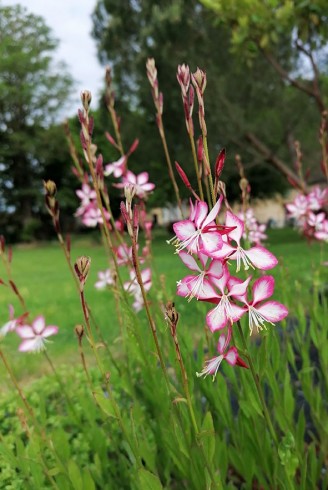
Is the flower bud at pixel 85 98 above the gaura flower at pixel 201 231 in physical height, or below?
above

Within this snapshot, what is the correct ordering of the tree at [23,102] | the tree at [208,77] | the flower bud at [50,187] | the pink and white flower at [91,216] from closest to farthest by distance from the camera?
the flower bud at [50,187] < the pink and white flower at [91,216] < the tree at [208,77] < the tree at [23,102]

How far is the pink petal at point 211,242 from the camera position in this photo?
0.99m

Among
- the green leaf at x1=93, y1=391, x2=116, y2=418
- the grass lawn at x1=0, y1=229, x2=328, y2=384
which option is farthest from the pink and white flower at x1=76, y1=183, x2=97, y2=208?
the green leaf at x1=93, y1=391, x2=116, y2=418

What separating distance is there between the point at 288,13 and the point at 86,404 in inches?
186

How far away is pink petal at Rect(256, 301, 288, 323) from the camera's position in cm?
111

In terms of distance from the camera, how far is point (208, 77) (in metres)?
12.6

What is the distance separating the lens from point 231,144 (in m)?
13.3

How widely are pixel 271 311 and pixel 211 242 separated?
0.73 ft

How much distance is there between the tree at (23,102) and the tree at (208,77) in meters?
15.6

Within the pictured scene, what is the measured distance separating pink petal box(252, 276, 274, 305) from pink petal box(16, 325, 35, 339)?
1100mm

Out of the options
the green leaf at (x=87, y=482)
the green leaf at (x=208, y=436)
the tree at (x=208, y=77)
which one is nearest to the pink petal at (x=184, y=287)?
the green leaf at (x=208, y=436)

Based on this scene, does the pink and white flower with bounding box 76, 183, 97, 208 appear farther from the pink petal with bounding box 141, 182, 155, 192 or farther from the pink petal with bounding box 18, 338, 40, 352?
the pink petal with bounding box 18, 338, 40, 352

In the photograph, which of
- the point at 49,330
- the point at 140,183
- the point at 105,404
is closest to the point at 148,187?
the point at 140,183

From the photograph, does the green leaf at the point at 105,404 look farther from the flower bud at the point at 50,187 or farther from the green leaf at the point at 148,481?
the flower bud at the point at 50,187
